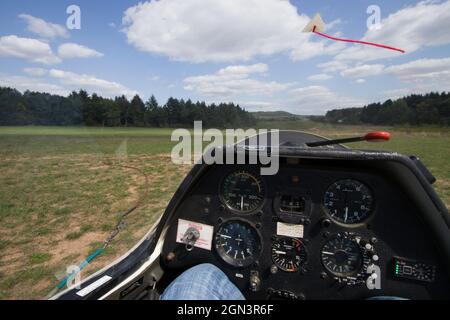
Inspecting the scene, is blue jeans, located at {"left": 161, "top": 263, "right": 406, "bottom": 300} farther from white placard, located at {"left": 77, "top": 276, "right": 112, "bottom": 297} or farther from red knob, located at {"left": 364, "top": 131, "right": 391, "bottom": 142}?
red knob, located at {"left": 364, "top": 131, "right": 391, "bottom": 142}

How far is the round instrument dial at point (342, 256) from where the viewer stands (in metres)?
1.96

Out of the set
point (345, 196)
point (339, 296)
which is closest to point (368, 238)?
point (345, 196)

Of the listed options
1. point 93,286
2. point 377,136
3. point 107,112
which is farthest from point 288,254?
point 107,112

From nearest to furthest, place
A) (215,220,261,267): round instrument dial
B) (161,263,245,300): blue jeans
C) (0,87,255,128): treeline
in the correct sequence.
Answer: (161,263,245,300): blue jeans
(215,220,261,267): round instrument dial
(0,87,255,128): treeline

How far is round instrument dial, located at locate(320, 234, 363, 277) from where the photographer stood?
1962 millimetres

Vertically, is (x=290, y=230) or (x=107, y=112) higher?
(x=107, y=112)

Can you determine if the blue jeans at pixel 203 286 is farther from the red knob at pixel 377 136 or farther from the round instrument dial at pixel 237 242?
the red knob at pixel 377 136

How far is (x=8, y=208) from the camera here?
639 centimetres

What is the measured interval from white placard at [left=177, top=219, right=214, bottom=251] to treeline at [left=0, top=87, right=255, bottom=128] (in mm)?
7393

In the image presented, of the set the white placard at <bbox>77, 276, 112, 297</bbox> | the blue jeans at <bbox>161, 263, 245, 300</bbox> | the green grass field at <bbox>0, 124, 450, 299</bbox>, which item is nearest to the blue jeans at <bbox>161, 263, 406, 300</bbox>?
the blue jeans at <bbox>161, 263, 245, 300</bbox>

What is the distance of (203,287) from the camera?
1691 mm

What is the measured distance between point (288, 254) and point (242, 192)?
1.98 ft

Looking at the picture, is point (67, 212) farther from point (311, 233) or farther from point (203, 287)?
point (311, 233)

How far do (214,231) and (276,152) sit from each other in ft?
2.80
